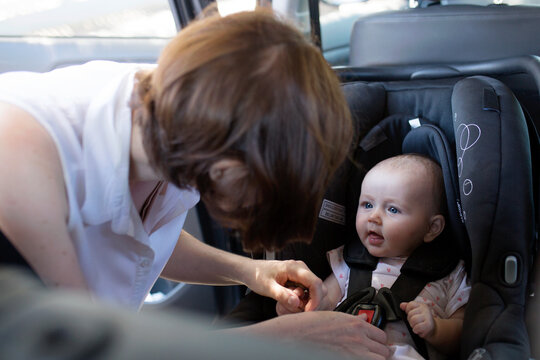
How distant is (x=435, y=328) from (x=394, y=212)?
344mm

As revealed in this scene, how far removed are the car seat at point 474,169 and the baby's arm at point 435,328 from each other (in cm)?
11

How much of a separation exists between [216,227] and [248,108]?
168 cm

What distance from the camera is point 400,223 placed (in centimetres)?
146

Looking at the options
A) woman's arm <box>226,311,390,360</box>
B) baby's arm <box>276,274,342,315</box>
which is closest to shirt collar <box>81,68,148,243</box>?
woman's arm <box>226,311,390,360</box>

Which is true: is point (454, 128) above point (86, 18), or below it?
below

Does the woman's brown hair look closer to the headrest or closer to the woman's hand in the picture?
the woman's hand

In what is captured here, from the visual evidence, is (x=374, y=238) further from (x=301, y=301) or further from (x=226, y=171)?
(x=226, y=171)

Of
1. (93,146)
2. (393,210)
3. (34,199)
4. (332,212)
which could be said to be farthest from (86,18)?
(34,199)

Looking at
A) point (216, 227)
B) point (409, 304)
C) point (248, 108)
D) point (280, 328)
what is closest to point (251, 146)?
point (248, 108)

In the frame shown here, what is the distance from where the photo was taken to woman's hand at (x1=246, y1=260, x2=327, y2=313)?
117 centimetres

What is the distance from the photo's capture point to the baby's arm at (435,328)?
1244 mm

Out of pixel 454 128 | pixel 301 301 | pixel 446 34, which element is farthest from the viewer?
pixel 446 34

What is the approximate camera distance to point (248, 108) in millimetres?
649

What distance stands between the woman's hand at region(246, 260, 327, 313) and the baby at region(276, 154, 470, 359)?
20 centimetres
